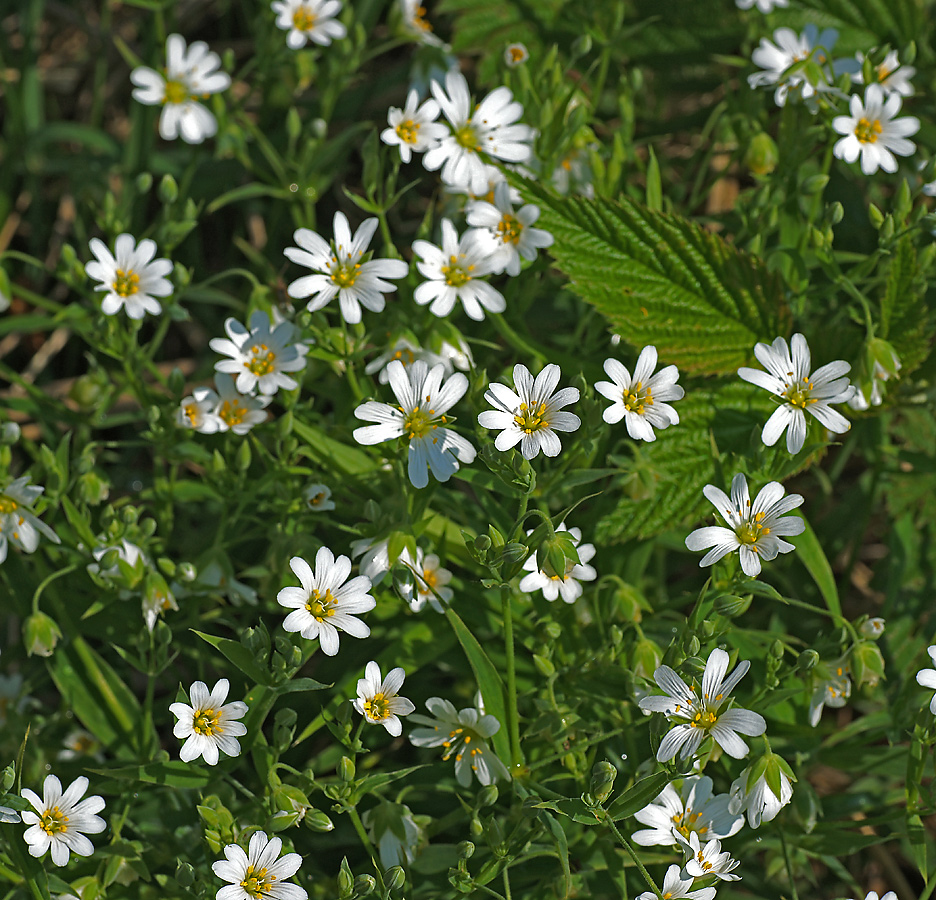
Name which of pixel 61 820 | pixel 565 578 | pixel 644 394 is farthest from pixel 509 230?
pixel 61 820

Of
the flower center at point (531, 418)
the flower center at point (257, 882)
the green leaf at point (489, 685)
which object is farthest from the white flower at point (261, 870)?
the flower center at point (531, 418)

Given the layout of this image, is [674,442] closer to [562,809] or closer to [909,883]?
[562,809]

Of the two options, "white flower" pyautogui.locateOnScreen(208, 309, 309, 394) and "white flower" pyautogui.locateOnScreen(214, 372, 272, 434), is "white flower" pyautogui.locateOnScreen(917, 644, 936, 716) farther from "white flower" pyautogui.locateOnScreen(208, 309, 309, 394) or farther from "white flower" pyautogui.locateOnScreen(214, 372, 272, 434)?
"white flower" pyautogui.locateOnScreen(214, 372, 272, 434)

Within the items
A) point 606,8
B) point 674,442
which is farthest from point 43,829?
point 606,8

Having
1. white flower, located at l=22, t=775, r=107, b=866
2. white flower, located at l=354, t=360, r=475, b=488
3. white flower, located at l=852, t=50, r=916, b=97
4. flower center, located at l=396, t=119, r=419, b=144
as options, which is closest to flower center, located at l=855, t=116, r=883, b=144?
white flower, located at l=852, t=50, r=916, b=97

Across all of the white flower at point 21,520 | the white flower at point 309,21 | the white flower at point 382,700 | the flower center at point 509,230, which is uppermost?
the white flower at point 309,21

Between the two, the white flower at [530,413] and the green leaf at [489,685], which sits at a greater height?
the white flower at [530,413]

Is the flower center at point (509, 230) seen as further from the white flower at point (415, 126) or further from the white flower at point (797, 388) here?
the white flower at point (797, 388)
